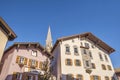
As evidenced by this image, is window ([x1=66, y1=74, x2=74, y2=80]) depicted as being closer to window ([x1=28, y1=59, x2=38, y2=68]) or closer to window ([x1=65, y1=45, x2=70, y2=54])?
window ([x1=65, y1=45, x2=70, y2=54])

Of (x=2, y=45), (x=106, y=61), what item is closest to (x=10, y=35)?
(x=2, y=45)

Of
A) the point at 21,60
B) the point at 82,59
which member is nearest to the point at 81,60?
the point at 82,59

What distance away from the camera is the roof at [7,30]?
12.8 m

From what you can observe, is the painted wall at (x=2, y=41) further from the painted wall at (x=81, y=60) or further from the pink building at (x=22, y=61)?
the painted wall at (x=81, y=60)

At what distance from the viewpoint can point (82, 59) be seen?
2584cm

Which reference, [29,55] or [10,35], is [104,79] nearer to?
[29,55]

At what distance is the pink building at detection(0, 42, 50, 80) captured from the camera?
19.1m

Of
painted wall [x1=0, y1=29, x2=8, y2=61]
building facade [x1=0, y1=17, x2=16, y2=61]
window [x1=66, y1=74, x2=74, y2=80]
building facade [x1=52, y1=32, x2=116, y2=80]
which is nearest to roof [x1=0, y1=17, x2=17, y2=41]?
building facade [x1=0, y1=17, x2=16, y2=61]

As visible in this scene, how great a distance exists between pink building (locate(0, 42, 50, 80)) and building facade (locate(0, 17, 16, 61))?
273 inches

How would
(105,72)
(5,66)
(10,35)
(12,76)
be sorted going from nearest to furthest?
1. (10,35)
2. (12,76)
3. (5,66)
4. (105,72)

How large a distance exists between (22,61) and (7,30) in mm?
8840

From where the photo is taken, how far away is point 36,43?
24062 millimetres

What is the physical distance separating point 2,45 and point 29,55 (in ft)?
33.3

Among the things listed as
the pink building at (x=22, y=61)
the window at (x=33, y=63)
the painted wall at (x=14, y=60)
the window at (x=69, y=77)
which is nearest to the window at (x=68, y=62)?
the window at (x=69, y=77)
